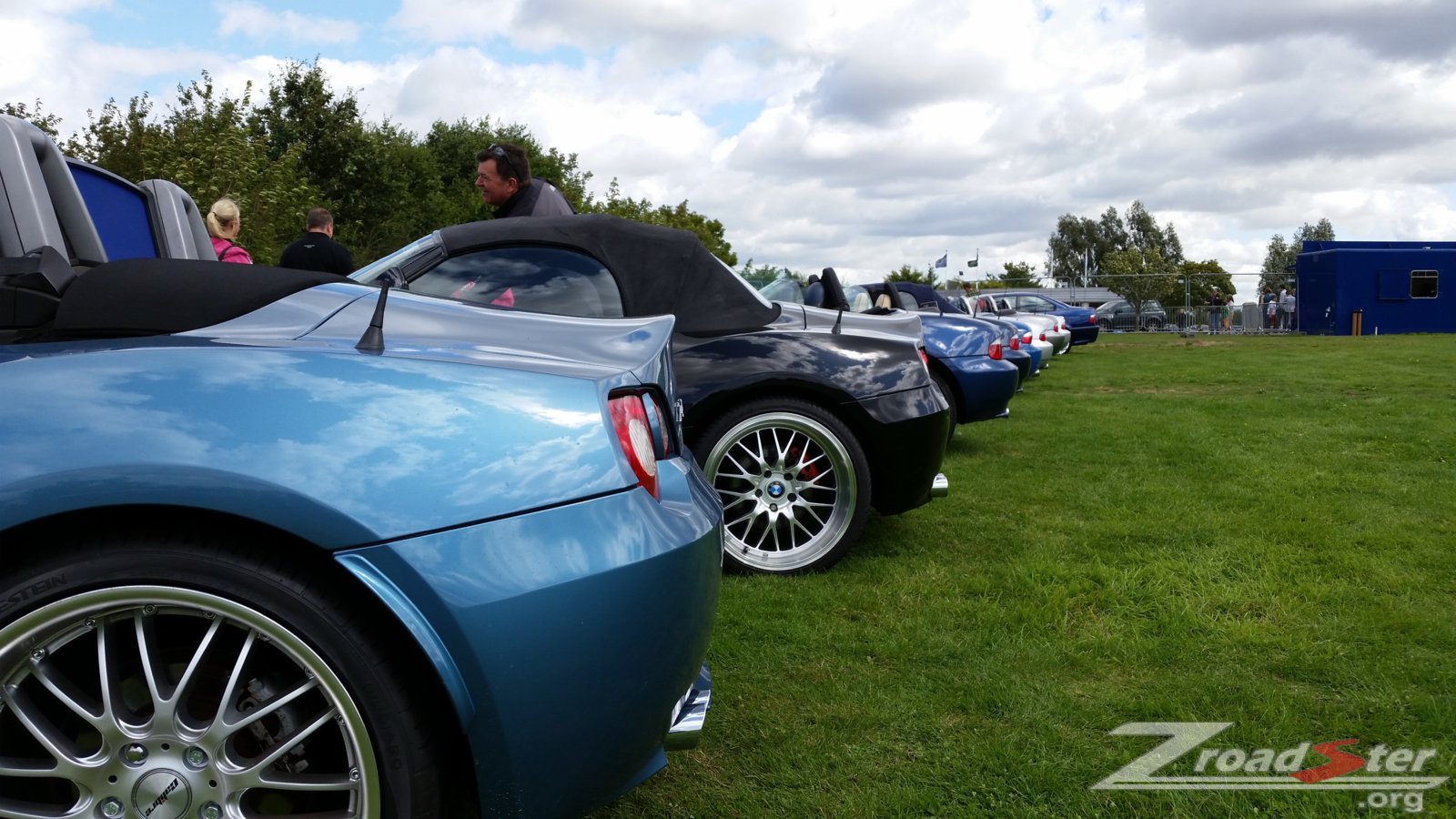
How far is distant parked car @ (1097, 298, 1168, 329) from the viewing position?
39.4 m

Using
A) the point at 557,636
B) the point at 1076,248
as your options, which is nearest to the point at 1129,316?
the point at 557,636

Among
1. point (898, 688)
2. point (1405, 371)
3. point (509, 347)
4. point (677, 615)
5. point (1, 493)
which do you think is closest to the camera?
point (1, 493)

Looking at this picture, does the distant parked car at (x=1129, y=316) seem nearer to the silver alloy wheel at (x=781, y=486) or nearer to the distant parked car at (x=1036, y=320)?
the distant parked car at (x=1036, y=320)

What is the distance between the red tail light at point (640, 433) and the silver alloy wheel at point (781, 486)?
239 cm

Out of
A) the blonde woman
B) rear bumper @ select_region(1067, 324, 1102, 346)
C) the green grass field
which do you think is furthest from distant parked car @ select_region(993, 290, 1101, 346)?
the blonde woman

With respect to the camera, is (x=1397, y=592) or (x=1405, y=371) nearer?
(x=1397, y=592)

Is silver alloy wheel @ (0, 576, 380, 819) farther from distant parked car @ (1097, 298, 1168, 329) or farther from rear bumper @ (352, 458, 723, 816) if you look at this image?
distant parked car @ (1097, 298, 1168, 329)

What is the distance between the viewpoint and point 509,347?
8.04 feet

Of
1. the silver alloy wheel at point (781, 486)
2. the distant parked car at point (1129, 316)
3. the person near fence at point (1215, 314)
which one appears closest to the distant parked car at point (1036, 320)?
the silver alloy wheel at point (781, 486)

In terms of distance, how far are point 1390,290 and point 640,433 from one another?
38.6m

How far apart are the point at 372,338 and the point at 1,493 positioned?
631mm

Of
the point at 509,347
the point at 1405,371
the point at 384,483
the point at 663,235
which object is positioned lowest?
the point at 1405,371

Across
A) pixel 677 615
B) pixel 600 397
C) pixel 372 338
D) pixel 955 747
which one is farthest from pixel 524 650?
pixel 955 747

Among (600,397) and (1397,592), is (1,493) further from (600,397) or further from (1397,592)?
(1397,592)
